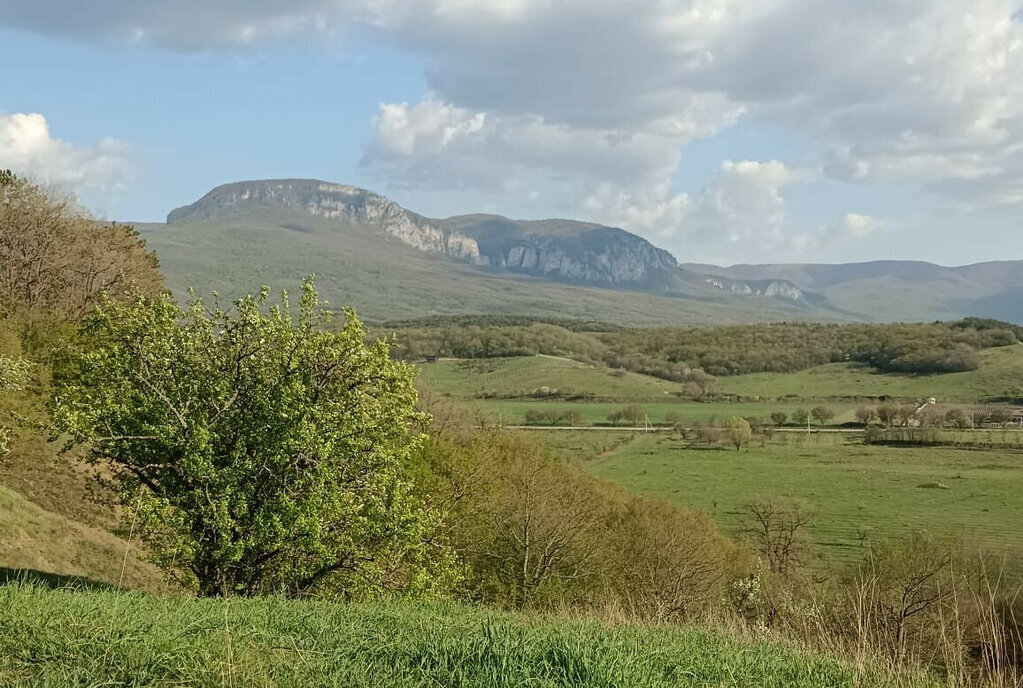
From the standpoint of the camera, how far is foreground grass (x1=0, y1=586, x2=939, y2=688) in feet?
23.2

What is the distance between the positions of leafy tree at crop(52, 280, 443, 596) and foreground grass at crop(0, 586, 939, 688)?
721cm

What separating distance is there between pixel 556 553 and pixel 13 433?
2479 cm

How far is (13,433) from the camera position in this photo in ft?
114

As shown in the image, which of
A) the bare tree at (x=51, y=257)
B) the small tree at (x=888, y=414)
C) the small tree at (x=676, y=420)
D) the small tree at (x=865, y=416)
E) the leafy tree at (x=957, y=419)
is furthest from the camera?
the small tree at (x=865, y=416)

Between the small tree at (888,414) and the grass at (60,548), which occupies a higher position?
the grass at (60,548)

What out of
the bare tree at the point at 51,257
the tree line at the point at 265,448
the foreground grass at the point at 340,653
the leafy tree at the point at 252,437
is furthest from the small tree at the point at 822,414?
the foreground grass at the point at 340,653

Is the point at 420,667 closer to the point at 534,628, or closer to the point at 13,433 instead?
the point at 534,628

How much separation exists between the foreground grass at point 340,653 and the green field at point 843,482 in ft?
226

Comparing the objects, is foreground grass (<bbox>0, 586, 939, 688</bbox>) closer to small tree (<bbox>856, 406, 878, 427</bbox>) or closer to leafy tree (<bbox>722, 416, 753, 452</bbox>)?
leafy tree (<bbox>722, 416, 753, 452</bbox>)

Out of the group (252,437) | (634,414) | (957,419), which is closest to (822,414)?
(957,419)

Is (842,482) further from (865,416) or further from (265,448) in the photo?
(265,448)

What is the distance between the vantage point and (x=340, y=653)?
7926 mm

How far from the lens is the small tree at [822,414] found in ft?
567

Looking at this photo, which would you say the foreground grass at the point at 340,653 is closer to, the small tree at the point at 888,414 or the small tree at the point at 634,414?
the small tree at the point at 634,414
